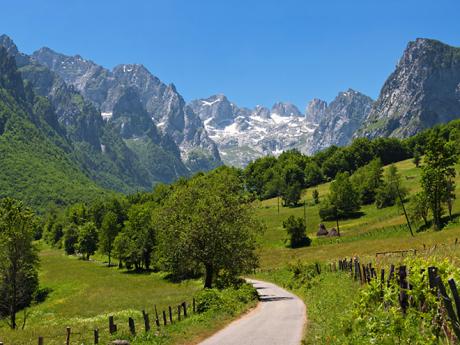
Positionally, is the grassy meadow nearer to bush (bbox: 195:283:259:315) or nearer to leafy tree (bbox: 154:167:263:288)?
bush (bbox: 195:283:259:315)

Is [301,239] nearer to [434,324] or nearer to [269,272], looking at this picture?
[269,272]

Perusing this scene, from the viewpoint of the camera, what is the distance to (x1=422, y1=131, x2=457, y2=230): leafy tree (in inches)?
3524

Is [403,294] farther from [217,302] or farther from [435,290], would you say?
[217,302]

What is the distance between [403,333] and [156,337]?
1700cm

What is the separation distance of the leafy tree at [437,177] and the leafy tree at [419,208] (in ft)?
4.93

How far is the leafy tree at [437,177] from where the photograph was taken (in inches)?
3524

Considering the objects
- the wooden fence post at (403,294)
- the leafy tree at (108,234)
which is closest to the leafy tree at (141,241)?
the leafy tree at (108,234)

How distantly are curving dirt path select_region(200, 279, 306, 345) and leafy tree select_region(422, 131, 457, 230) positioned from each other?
60.9m

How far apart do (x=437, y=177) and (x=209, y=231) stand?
56.9 meters

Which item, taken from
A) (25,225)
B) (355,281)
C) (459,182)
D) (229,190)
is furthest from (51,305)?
(459,182)

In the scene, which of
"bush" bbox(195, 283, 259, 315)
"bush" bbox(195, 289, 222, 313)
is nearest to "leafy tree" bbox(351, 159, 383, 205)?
"bush" bbox(195, 283, 259, 315)

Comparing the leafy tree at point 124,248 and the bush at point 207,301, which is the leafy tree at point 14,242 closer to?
the bush at point 207,301

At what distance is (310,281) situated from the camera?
5519cm

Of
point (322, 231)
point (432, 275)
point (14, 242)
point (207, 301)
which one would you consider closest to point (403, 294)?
point (432, 275)
